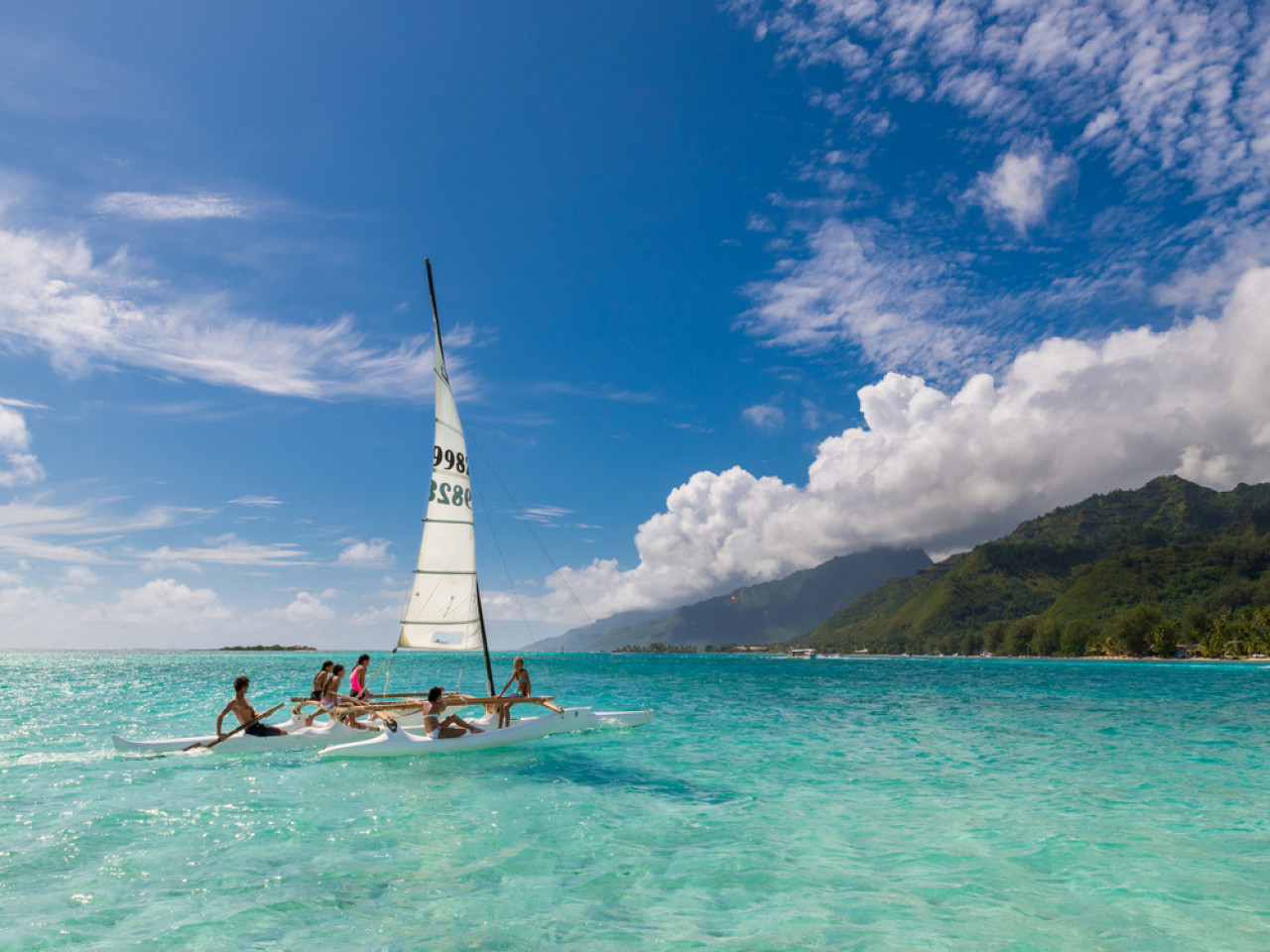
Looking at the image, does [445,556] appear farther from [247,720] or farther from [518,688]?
[247,720]

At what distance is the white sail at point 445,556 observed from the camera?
73.9ft

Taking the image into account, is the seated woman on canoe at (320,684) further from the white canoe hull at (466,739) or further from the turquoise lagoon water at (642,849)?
the white canoe hull at (466,739)

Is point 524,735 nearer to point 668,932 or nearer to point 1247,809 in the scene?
point 668,932

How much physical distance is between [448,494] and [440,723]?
7488 millimetres

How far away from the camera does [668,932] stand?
7.92 metres

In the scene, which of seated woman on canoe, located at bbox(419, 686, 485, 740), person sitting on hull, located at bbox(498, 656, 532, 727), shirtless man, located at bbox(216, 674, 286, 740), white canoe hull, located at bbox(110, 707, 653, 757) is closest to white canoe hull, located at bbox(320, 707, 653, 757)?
white canoe hull, located at bbox(110, 707, 653, 757)

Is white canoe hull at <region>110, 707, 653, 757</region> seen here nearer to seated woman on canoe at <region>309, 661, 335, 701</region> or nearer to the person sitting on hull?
the person sitting on hull

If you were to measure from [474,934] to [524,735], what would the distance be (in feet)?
46.6

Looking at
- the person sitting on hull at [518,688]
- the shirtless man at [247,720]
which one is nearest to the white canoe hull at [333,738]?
the shirtless man at [247,720]

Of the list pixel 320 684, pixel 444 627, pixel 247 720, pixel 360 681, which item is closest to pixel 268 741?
pixel 247 720

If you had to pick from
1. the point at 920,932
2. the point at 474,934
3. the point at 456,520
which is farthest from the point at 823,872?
the point at 456,520

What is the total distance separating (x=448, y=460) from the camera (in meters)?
23.2

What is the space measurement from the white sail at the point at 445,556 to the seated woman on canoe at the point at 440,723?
3.06m

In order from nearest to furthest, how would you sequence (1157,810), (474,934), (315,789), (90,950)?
1. (90,950)
2. (474,934)
3. (1157,810)
4. (315,789)
